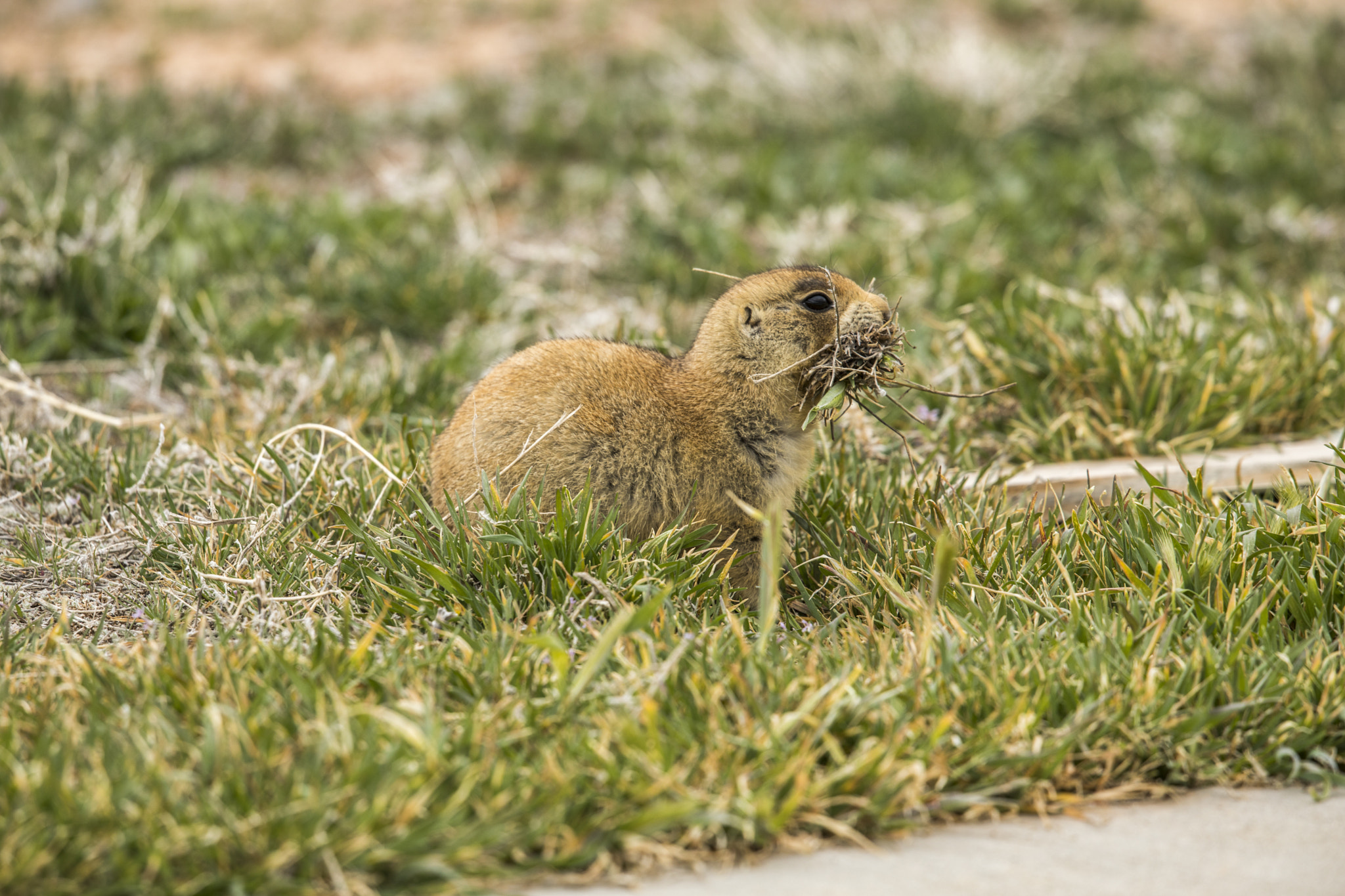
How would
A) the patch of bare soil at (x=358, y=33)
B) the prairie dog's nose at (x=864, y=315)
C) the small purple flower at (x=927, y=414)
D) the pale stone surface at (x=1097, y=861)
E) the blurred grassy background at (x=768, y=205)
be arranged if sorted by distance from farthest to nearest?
the patch of bare soil at (x=358, y=33) → the blurred grassy background at (x=768, y=205) → the small purple flower at (x=927, y=414) → the prairie dog's nose at (x=864, y=315) → the pale stone surface at (x=1097, y=861)

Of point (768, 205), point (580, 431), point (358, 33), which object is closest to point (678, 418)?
point (580, 431)

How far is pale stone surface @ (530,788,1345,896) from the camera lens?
7.70 feet

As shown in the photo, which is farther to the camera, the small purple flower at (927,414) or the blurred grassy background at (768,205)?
the blurred grassy background at (768,205)

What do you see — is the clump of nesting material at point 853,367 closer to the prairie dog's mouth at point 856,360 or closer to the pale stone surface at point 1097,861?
the prairie dog's mouth at point 856,360

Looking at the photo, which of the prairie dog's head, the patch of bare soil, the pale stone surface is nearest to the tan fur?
the prairie dog's head

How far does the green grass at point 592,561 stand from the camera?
8.00 ft

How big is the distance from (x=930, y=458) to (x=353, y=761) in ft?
7.78

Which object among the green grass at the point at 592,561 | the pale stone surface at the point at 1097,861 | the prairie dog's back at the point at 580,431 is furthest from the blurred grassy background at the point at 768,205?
the pale stone surface at the point at 1097,861

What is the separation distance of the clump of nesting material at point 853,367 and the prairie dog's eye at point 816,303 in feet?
0.39

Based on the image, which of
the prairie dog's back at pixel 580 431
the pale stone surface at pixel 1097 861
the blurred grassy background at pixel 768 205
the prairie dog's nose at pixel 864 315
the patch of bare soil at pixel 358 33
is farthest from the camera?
the patch of bare soil at pixel 358 33

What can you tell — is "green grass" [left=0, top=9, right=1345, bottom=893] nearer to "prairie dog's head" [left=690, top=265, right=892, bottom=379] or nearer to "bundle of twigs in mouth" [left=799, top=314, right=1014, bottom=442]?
"bundle of twigs in mouth" [left=799, top=314, right=1014, bottom=442]

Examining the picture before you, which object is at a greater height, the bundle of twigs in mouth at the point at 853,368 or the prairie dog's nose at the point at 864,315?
the prairie dog's nose at the point at 864,315

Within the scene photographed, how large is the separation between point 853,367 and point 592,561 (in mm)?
914

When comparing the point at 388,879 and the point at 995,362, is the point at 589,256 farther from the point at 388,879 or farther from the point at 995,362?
the point at 388,879
